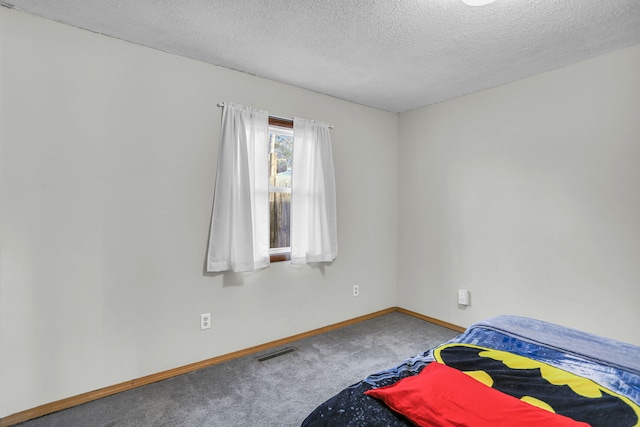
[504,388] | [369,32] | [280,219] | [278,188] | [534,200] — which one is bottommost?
[504,388]

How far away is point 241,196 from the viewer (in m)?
2.76

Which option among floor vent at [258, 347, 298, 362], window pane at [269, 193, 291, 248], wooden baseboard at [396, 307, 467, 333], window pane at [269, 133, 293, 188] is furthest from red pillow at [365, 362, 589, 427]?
wooden baseboard at [396, 307, 467, 333]

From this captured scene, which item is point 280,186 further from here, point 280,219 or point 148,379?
point 148,379

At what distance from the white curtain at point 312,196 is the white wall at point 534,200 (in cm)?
113

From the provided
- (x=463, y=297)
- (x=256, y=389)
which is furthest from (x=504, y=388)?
(x=463, y=297)

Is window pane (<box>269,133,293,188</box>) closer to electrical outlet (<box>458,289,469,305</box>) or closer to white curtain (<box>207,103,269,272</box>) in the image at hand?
white curtain (<box>207,103,269,272</box>)

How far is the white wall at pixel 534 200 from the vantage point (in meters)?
2.45

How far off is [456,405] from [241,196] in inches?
84.4

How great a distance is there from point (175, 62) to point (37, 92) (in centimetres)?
91

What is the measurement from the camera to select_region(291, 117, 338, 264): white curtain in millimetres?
3189

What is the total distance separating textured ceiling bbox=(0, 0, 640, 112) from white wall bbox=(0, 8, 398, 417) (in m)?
0.21

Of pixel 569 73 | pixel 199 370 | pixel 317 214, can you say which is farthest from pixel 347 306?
pixel 569 73

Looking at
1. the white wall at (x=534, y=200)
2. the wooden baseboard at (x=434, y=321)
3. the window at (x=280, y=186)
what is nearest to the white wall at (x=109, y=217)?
the window at (x=280, y=186)

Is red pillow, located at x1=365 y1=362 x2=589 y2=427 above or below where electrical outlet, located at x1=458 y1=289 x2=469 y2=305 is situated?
above
